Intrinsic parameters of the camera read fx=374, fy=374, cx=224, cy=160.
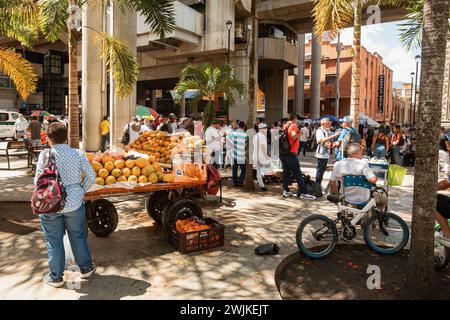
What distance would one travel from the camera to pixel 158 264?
16.3ft

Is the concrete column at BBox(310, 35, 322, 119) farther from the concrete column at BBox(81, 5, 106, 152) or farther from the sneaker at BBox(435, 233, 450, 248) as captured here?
the sneaker at BBox(435, 233, 450, 248)

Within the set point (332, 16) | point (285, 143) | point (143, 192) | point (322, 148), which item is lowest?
point (143, 192)

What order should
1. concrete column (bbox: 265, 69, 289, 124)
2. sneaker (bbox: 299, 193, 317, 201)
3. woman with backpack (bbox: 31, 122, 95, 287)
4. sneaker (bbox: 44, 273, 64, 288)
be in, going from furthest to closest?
1. concrete column (bbox: 265, 69, 289, 124)
2. sneaker (bbox: 299, 193, 317, 201)
3. sneaker (bbox: 44, 273, 64, 288)
4. woman with backpack (bbox: 31, 122, 95, 287)

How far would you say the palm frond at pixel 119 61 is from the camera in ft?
30.6

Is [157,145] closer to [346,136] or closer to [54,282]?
[346,136]

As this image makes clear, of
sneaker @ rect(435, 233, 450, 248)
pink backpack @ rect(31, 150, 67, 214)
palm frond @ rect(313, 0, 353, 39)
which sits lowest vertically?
sneaker @ rect(435, 233, 450, 248)

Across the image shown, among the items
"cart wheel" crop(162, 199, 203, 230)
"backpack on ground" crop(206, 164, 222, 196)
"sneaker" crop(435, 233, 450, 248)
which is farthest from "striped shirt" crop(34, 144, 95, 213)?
"sneaker" crop(435, 233, 450, 248)

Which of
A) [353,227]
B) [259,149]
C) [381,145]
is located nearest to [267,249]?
[353,227]

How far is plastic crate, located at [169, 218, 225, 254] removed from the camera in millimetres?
5309

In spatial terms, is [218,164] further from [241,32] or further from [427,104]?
[241,32]

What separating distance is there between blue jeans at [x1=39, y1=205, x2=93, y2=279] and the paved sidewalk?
10.6 inches

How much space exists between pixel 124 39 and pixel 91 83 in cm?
252

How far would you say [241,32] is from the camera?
28234mm

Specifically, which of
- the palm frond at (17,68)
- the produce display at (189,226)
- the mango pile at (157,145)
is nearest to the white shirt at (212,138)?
the mango pile at (157,145)
